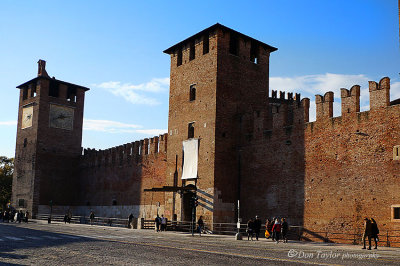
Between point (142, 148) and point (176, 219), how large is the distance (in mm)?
9461

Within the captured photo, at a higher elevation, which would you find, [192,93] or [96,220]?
[192,93]

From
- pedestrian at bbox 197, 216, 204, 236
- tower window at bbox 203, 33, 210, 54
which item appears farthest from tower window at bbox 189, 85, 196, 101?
pedestrian at bbox 197, 216, 204, 236

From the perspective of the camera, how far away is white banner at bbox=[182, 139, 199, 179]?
90.6 feet

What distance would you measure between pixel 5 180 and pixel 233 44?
39977 millimetres

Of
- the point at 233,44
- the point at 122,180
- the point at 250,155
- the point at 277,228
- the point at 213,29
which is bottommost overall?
the point at 277,228

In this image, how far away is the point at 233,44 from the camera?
2916 centimetres

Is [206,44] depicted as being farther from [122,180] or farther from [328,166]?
[122,180]

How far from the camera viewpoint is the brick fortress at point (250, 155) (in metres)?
20.4

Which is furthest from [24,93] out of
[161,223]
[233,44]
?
[233,44]

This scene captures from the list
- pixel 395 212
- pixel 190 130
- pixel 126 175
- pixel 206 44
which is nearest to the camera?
pixel 395 212

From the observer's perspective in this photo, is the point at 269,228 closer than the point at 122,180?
Yes

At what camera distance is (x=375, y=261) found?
1198cm

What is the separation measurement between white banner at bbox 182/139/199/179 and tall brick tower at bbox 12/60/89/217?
19991 millimetres

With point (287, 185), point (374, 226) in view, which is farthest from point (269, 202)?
point (374, 226)
